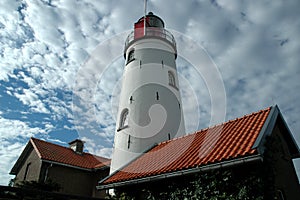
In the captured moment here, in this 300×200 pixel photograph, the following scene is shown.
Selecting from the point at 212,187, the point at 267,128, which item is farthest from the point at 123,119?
the point at 267,128

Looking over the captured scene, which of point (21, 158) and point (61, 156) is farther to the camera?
point (21, 158)

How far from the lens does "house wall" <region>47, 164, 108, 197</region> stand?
14.4 m

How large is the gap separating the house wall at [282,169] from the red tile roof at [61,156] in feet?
37.0

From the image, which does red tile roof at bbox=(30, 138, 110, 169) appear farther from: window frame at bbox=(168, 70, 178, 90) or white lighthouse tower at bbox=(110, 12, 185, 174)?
window frame at bbox=(168, 70, 178, 90)

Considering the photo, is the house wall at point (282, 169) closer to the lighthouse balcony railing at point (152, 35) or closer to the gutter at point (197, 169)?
the gutter at point (197, 169)

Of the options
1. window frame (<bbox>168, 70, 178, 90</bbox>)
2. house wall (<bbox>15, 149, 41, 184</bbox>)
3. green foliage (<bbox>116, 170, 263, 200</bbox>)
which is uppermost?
window frame (<bbox>168, 70, 178, 90</bbox>)

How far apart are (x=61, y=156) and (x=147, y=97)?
301 inches

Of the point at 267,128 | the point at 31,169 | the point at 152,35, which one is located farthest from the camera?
the point at 31,169

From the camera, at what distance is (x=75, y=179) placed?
1534cm

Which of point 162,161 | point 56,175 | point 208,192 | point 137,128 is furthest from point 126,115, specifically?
point 208,192

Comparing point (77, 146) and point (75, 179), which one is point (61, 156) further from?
point (77, 146)

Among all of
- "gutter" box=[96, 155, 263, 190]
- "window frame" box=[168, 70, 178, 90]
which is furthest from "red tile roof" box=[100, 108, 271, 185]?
"window frame" box=[168, 70, 178, 90]

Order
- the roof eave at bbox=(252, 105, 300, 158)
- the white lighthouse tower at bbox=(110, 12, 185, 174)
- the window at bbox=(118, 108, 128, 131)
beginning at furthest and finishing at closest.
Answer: the window at bbox=(118, 108, 128, 131) → the white lighthouse tower at bbox=(110, 12, 185, 174) → the roof eave at bbox=(252, 105, 300, 158)

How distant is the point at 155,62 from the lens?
45.2 ft
